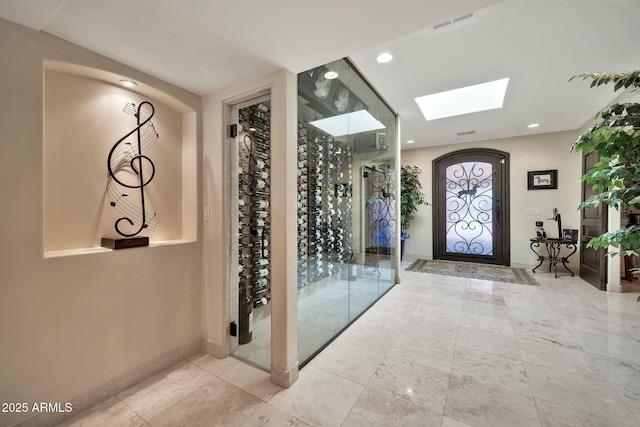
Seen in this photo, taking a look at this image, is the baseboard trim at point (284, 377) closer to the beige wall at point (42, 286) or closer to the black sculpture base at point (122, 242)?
the beige wall at point (42, 286)

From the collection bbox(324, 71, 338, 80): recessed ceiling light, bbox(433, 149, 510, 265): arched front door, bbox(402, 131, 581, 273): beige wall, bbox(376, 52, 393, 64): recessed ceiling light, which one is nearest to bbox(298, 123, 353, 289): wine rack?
bbox(324, 71, 338, 80): recessed ceiling light

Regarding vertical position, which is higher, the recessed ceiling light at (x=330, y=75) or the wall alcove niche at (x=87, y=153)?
the recessed ceiling light at (x=330, y=75)

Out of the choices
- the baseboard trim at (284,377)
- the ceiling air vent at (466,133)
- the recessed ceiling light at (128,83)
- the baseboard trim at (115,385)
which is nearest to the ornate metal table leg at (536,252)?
the ceiling air vent at (466,133)

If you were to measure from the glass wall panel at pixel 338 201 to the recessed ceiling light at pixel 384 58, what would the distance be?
32 cm

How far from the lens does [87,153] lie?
172cm

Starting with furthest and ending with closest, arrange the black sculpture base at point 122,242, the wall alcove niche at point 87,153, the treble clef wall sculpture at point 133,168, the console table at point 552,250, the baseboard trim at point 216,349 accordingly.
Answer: the console table at point 552,250, the baseboard trim at point 216,349, the treble clef wall sculpture at point 133,168, the black sculpture base at point 122,242, the wall alcove niche at point 87,153

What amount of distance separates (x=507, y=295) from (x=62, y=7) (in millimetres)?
5136

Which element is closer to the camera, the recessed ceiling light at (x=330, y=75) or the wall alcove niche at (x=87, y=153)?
the wall alcove niche at (x=87, y=153)

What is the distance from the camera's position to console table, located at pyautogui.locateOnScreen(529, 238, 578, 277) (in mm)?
4609

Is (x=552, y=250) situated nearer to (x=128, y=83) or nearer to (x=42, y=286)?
(x=128, y=83)

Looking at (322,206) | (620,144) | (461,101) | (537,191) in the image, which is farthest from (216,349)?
(537,191)

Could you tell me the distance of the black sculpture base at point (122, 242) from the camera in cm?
172

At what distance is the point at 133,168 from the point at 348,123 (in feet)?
6.85

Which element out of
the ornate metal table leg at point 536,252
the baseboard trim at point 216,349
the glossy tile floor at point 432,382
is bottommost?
the glossy tile floor at point 432,382
